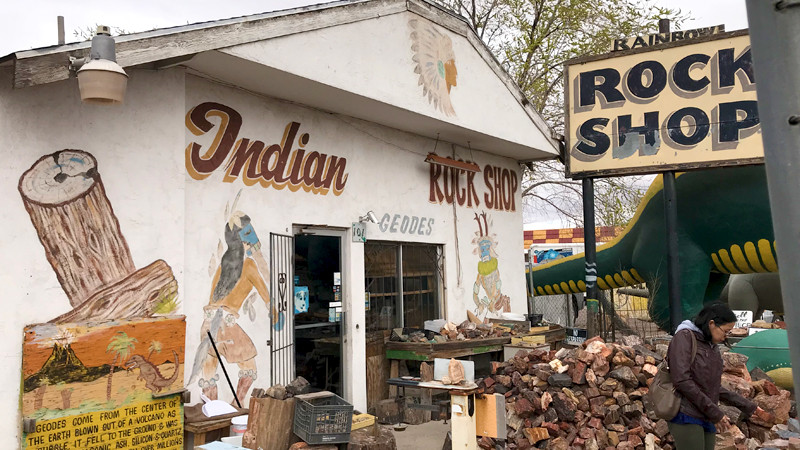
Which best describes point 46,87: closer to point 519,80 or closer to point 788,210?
point 788,210

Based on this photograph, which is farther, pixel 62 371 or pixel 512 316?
pixel 512 316

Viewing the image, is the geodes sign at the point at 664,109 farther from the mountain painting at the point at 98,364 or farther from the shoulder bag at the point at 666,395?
the mountain painting at the point at 98,364

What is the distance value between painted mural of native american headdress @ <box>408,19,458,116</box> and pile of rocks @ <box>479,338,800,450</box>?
3917 millimetres

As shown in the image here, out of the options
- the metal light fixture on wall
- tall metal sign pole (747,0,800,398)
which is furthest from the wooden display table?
tall metal sign pole (747,0,800,398)

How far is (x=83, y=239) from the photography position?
18.9 ft

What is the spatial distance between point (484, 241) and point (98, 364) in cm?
734

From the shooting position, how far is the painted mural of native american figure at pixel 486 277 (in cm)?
1133

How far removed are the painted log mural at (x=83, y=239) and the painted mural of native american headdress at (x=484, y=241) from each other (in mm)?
6408

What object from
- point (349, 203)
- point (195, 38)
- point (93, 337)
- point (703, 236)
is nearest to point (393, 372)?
point (349, 203)

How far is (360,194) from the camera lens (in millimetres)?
9000

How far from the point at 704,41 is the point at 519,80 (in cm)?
982

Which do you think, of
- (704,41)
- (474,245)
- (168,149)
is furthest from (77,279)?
(704,41)

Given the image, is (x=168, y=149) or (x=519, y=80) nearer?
(x=168, y=149)

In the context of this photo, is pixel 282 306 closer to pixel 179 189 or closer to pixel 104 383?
pixel 179 189
